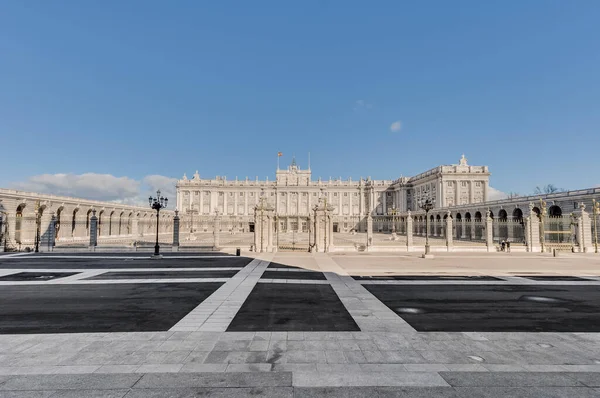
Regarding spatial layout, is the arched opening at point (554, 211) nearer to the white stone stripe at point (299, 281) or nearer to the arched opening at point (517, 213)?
the arched opening at point (517, 213)

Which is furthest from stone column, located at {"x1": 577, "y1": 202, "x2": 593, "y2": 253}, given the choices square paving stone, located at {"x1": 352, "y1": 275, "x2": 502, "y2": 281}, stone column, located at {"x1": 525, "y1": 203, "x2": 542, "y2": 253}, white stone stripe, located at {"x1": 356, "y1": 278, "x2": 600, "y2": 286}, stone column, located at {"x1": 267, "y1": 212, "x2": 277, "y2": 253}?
stone column, located at {"x1": 267, "y1": 212, "x2": 277, "y2": 253}

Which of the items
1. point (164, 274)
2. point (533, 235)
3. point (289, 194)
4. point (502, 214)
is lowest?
point (164, 274)

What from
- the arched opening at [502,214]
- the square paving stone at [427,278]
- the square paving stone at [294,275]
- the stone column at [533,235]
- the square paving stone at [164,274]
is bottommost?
the square paving stone at [427,278]

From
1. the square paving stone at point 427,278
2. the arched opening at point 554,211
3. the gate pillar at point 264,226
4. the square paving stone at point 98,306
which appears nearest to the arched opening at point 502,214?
the arched opening at point 554,211

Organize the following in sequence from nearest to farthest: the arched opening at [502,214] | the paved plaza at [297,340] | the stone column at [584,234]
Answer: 1. the paved plaza at [297,340]
2. the stone column at [584,234]
3. the arched opening at [502,214]

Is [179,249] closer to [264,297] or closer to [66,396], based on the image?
[264,297]

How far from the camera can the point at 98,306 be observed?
8.95 m

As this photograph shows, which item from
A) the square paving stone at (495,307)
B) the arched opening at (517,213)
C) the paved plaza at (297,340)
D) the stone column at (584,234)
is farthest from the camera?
the arched opening at (517,213)

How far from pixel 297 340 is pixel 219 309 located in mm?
3255

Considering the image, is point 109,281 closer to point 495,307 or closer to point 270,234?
point 495,307

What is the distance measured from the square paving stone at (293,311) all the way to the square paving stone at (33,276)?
9.86 m

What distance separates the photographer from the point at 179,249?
1102 inches

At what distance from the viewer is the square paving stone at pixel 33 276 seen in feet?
44.6

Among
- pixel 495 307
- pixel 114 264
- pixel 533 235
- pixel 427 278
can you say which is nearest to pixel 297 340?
pixel 495 307
